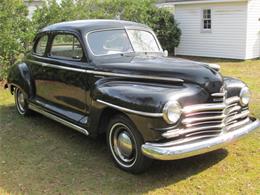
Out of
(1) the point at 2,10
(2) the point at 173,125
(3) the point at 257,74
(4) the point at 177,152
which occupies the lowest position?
(3) the point at 257,74

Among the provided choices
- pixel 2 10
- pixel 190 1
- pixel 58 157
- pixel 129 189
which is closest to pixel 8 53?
pixel 2 10

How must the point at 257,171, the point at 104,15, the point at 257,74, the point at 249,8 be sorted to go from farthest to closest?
the point at 249,8 → the point at 104,15 → the point at 257,74 → the point at 257,171

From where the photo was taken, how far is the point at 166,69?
16.0ft

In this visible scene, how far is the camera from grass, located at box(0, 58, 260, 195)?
177 inches

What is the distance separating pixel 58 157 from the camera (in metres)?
5.54

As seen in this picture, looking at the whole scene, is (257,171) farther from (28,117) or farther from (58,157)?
(28,117)

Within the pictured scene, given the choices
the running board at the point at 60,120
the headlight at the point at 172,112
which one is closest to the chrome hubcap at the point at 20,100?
the running board at the point at 60,120

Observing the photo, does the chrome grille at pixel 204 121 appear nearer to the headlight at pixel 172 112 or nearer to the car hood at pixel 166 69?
the headlight at pixel 172 112

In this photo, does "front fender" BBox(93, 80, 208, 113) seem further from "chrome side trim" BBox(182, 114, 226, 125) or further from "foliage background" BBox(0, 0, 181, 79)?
"foliage background" BBox(0, 0, 181, 79)

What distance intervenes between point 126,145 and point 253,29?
13.7 meters

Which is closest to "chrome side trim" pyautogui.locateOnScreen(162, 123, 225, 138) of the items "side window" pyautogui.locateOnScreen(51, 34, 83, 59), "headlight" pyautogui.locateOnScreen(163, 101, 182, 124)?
"headlight" pyautogui.locateOnScreen(163, 101, 182, 124)

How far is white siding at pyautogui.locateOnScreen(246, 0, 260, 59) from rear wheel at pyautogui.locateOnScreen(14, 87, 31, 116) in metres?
11.7

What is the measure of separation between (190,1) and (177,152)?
1472 centimetres

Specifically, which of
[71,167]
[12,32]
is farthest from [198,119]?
[12,32]
